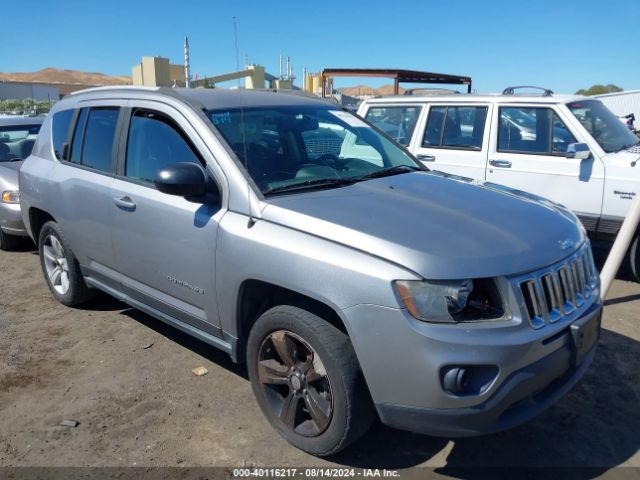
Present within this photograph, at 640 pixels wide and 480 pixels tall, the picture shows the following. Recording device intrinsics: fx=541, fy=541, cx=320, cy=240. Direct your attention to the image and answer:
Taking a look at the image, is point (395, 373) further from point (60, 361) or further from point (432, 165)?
point (432, 165)

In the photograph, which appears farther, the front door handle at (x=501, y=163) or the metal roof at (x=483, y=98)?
the front door handle at (x=501, y=163)

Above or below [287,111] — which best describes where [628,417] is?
below

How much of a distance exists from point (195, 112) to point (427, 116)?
425cm

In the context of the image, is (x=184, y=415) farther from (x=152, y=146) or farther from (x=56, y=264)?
(x=56, y=264)

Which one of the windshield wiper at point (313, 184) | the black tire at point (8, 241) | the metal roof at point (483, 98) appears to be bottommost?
the black tire at point (8, 241)

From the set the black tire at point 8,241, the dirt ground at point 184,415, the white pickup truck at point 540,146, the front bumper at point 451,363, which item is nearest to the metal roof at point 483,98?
the white pickup truck at point 540,146

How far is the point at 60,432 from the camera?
3.16 meters

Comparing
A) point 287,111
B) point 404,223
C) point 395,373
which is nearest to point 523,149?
point 287,111

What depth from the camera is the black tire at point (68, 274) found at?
4.59 meters

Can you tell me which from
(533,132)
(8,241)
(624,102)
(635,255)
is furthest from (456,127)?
(624,102)

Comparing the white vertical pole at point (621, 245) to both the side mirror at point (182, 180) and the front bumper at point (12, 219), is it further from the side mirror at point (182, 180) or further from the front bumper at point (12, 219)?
the front bumper at point (12, 219)

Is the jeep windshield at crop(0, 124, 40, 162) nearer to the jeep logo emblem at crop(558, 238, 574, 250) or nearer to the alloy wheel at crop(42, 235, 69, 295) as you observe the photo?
the alloy wheel at crop(42, 235, 69, 295)

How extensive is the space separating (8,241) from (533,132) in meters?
6.68

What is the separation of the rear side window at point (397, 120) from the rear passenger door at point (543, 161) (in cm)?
113
